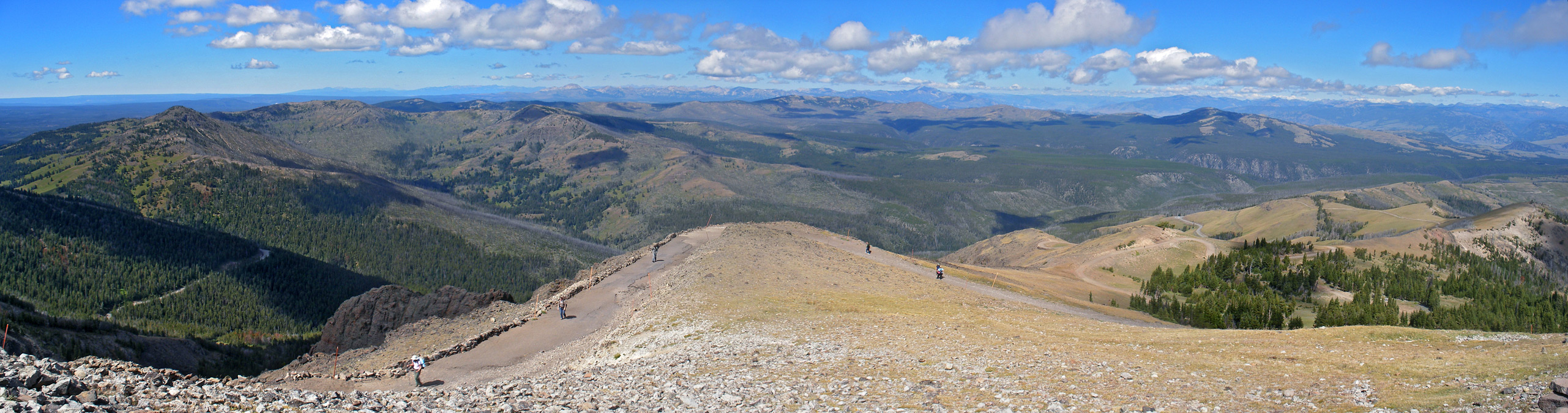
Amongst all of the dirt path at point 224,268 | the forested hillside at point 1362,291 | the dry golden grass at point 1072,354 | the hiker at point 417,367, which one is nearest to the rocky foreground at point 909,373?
the dry golden grass at point 1072,354

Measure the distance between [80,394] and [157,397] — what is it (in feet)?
6.18

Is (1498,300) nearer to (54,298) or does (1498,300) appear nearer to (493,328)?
(493,328)

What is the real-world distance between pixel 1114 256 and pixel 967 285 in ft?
233

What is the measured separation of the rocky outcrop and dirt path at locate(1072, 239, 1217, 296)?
8278 centimetres

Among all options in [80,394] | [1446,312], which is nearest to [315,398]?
[80,394]

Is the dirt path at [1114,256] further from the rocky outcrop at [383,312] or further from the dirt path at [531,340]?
the rocky outcrop at [383,312]

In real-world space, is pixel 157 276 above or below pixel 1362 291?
below

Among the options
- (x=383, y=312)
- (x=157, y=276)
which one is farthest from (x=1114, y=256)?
(x=157, y=276)

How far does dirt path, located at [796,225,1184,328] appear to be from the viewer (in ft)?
191

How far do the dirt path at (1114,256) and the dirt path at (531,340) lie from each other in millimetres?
69571

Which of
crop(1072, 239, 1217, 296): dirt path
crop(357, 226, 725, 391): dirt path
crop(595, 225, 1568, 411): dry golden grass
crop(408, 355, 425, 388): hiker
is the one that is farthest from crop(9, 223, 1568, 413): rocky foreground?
Answer: crop(1072, 239, 1217, 296): dirt path

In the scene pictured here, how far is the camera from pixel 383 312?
64250mm

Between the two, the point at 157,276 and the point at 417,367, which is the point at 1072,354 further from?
the point at 157,276

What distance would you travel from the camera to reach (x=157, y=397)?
22062 millimetres
